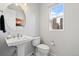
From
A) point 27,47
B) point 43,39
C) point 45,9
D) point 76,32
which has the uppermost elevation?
point 45,9

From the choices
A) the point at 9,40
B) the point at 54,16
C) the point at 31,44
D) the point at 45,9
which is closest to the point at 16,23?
the point at 9,40

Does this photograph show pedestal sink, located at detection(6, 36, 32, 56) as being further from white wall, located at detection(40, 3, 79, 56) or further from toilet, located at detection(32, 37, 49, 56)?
white wall, located at detection(40, 3, 79, 56)

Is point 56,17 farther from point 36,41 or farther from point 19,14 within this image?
point 19,14

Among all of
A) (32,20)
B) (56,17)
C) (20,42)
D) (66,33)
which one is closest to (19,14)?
(32,20)

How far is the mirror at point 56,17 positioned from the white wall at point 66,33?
7 cm

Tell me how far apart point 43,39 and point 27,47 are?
0.40m

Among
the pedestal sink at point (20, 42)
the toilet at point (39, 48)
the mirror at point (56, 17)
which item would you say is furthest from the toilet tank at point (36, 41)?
the mirror at point (56, 17)

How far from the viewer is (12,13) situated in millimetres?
1966

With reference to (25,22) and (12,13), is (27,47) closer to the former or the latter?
(25,22)

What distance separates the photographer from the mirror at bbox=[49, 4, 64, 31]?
215 centimetres

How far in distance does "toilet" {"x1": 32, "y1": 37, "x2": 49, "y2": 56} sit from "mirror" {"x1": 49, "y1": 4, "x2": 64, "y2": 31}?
40 cm

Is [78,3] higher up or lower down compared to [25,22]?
higher up

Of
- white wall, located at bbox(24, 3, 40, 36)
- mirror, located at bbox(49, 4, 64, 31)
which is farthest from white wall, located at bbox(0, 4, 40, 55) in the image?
mirror, located at bbox(49, 4, 64, 31)

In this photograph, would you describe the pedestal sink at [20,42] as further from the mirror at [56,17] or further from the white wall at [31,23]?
the mirror at [56,17]
